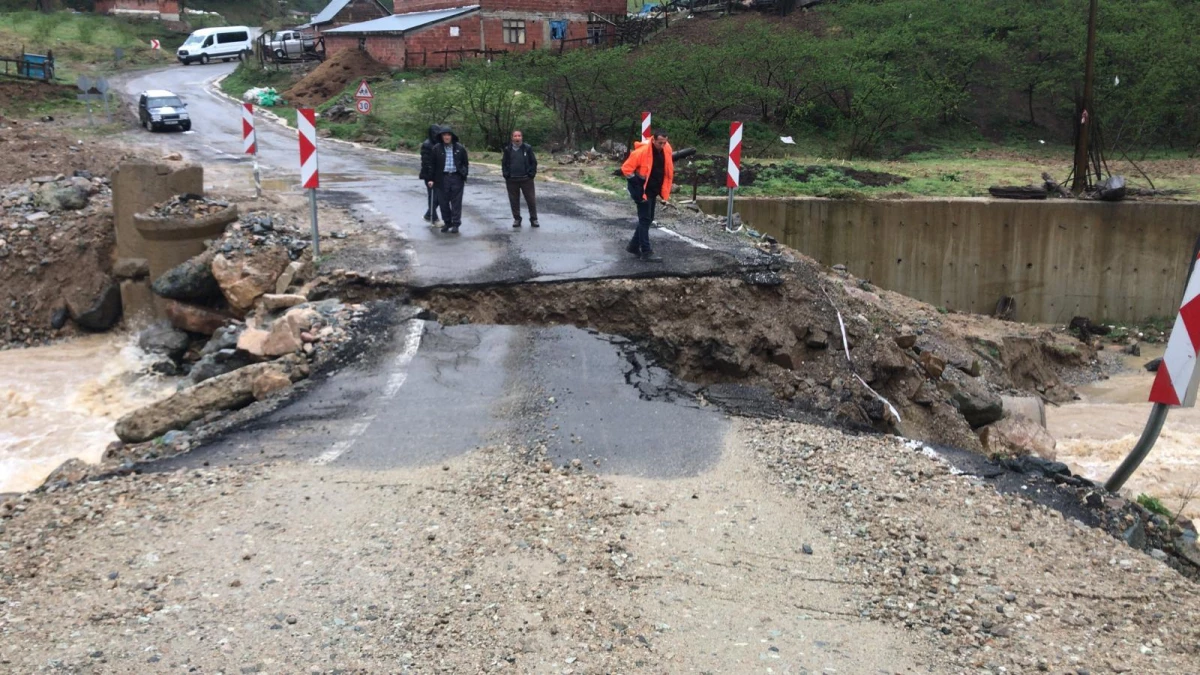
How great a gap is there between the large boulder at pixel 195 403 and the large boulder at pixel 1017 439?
683 centimetres

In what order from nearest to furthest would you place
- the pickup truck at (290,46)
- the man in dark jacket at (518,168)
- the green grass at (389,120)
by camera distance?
1. the man in dark jacket at (518,168)
2. the green grass at (389,120)
3. the pickup truck at (290,46)

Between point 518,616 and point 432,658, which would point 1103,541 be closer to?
point 518,616

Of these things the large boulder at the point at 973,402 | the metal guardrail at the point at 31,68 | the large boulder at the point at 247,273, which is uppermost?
the metal guardrail at the point at 31,68

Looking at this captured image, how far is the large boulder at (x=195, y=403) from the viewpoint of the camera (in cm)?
783

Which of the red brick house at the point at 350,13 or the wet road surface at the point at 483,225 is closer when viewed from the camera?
the wet road surface at the point at 483,225

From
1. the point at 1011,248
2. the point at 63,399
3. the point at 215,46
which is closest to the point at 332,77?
the point at 215,46

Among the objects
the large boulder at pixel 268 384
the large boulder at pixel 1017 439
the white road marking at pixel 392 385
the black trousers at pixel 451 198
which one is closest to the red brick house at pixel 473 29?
the black trousers at pixel 451 198

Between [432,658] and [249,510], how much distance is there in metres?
1.98

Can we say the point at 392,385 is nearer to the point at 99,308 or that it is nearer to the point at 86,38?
the point at 99,308

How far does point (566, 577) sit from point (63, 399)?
9.25m

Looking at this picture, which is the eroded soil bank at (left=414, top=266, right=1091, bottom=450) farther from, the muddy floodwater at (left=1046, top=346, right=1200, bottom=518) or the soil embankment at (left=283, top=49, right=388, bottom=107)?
the soil embankment at (left=283, top=49, right=388, bottom=107)

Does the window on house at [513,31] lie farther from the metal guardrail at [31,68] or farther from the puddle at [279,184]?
the puddle at [279,184]

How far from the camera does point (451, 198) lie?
42.4 feet

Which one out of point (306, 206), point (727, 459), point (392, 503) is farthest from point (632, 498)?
point (306, 206)
